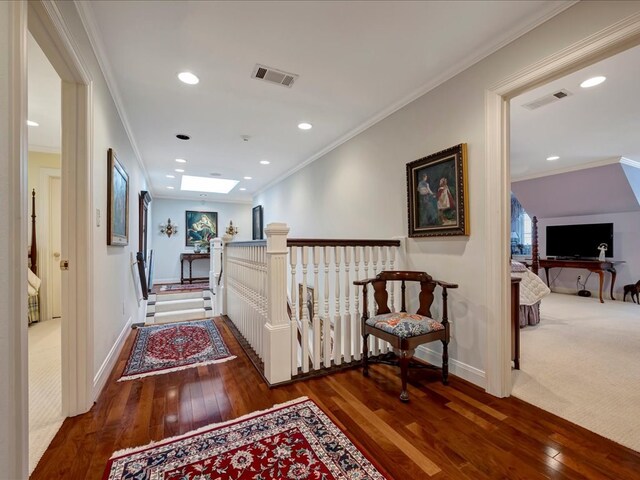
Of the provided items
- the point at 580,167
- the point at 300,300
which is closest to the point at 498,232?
the point at 300,300

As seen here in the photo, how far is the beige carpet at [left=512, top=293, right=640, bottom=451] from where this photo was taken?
1.78 m

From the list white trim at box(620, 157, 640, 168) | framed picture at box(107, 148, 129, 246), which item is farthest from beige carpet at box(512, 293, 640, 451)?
framed picture at box(107, 148, 129, 246)

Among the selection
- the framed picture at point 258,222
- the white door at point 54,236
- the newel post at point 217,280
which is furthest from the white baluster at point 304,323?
the framed picture at point 258,222

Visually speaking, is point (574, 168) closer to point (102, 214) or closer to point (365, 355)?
point (365, 355)

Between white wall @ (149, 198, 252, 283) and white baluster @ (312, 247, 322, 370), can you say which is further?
white wall @ (149, 198, 252, 283)

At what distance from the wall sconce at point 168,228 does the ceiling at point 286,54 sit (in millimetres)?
5004

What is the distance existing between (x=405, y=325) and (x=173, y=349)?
2319 millimetres

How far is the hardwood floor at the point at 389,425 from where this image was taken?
1381 millimetres

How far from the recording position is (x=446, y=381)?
220 cm

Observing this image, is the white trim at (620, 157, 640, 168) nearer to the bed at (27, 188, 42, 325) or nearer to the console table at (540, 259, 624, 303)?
the console table at (540, 259, 624, 303)

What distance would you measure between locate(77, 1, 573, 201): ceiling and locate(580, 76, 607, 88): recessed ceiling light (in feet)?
3.77

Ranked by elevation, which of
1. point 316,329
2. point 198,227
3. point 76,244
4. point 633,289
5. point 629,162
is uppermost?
point 629,162

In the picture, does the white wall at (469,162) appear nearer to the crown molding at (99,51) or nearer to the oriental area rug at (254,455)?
the oriental area rug at (254,455)

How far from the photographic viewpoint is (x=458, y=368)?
2.32 meters
